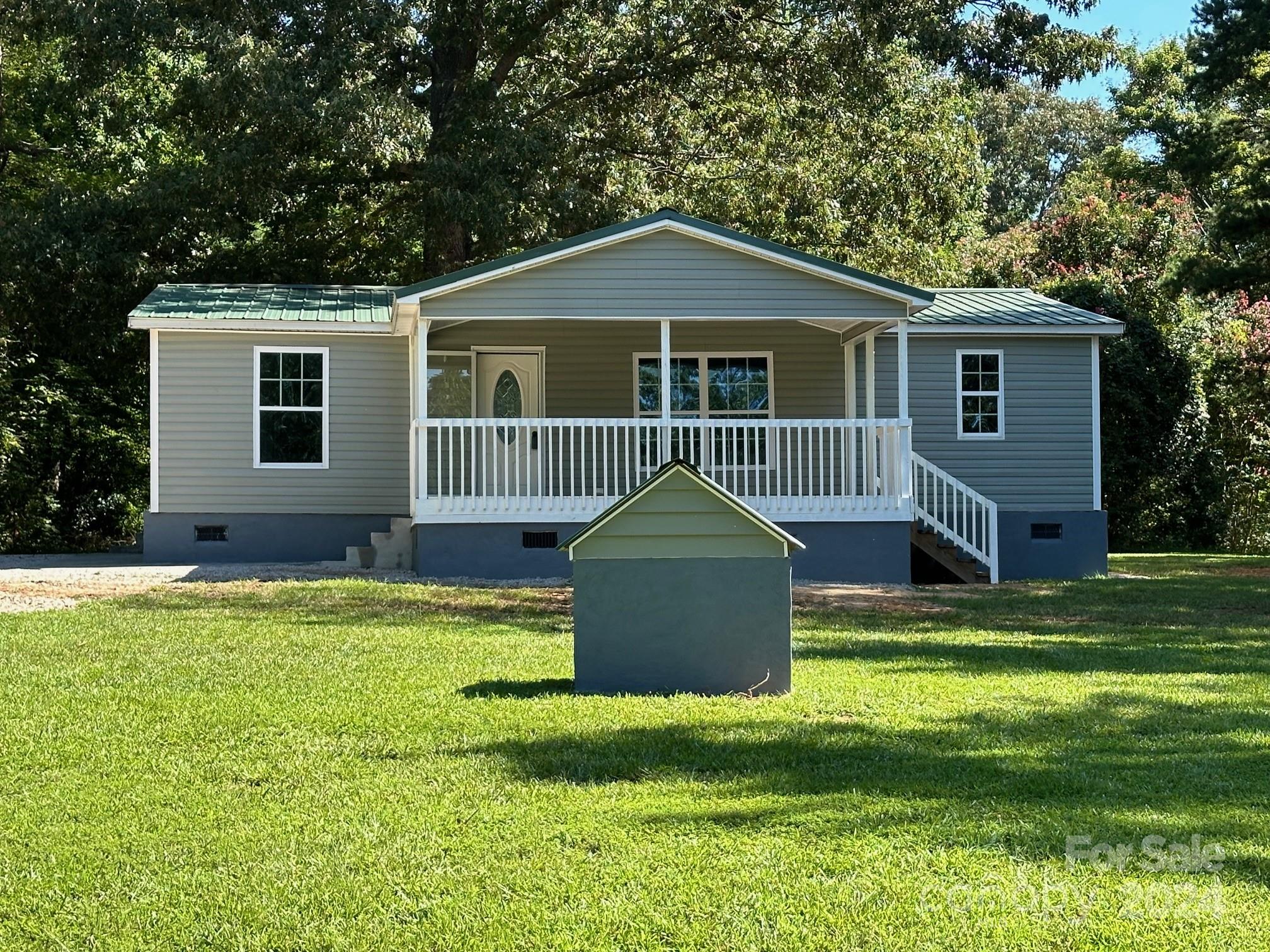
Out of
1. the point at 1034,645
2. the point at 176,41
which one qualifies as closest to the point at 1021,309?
the point at 1034,645

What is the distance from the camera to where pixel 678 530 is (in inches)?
314

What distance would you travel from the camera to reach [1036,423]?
64.7ft

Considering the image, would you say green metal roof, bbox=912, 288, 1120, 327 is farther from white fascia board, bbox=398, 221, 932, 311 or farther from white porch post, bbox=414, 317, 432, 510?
white porch post, bbox=414, 317, 432, 510

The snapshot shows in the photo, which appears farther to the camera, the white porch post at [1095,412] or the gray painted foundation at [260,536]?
the white porch post at [1095,412]

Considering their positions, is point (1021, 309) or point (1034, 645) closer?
point (1034, 645)

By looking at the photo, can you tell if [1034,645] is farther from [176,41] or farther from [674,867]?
[176,41]

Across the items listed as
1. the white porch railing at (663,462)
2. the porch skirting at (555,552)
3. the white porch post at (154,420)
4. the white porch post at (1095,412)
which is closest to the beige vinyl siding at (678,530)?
the white porch railing at (663,462)

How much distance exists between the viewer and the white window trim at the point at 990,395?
776 inches

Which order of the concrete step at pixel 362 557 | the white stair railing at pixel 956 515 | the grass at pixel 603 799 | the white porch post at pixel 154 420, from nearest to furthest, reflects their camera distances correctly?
the grass at pixel 603 799 → the white stair railing at pixel 956 515 → the concrete step at pixel 362 557 → the white porch post at pixel 154 420

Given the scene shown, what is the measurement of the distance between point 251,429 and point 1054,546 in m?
10.5

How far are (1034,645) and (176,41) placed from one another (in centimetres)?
1676

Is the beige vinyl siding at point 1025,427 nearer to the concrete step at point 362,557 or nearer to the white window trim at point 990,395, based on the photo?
the white window trim at point 990,395

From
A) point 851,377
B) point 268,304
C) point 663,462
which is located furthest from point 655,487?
point 268,304

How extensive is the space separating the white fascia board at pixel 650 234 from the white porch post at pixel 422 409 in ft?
1.34
